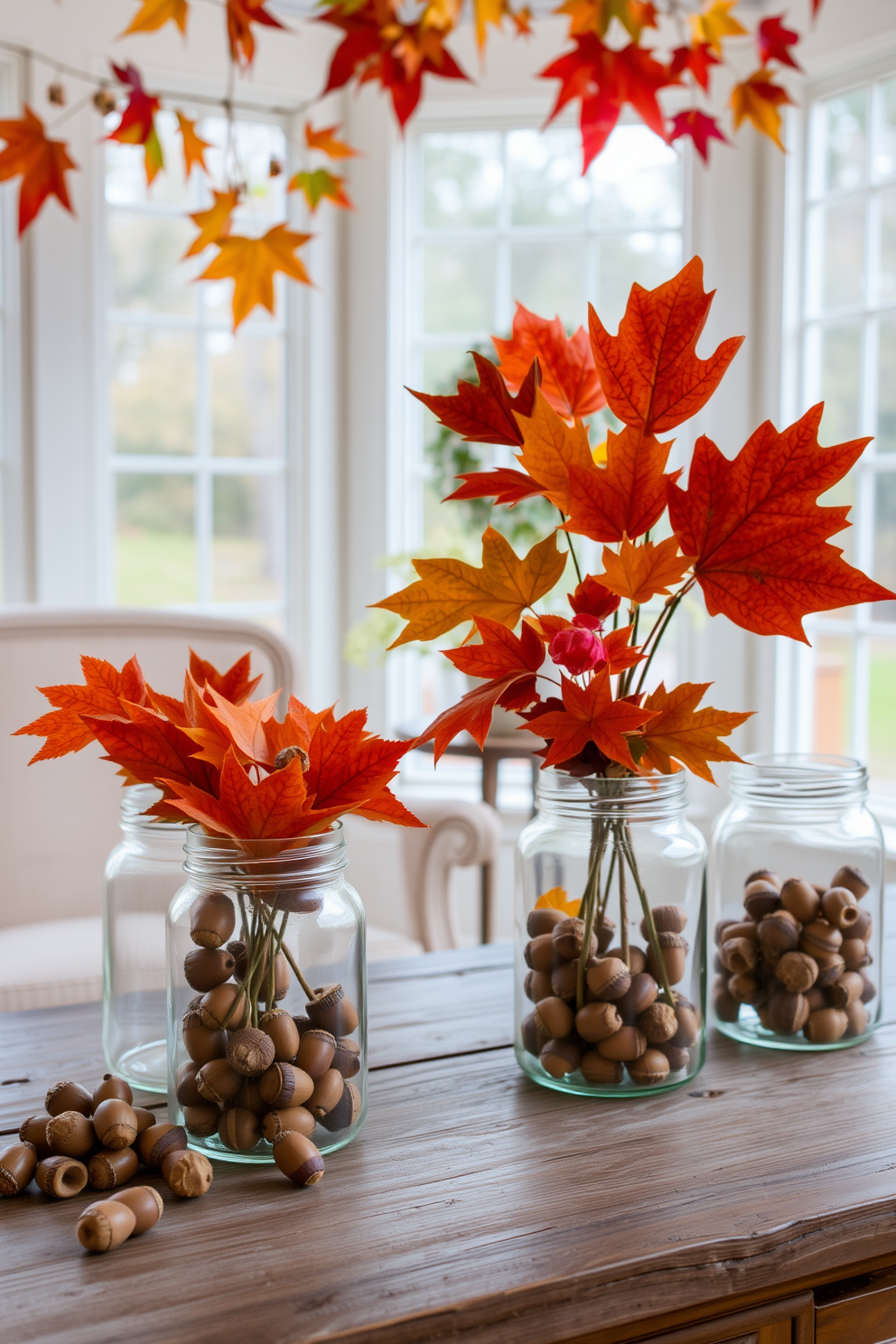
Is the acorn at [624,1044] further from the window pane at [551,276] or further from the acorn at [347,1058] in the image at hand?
the window pane at [551,276]

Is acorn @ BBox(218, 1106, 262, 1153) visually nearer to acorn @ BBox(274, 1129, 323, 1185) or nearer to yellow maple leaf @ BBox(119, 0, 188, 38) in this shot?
acorn @ BBox(274, 1129, 323, 1185)

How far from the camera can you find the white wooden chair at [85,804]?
1.79m

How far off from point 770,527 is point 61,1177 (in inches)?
21.8

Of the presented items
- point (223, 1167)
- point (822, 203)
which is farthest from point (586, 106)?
point (223, 1167)

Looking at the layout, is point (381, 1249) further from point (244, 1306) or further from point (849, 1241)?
point (849, 1241)

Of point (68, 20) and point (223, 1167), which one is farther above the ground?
point (68, 20)

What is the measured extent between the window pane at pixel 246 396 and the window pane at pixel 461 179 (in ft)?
1.83

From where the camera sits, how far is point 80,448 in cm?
271

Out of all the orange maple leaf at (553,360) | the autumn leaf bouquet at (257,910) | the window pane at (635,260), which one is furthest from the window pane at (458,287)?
the autumn leaf bouquet at (257,910)

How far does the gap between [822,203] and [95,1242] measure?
276cm

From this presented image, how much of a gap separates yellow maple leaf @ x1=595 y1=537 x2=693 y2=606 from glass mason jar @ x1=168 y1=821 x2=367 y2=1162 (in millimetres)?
229

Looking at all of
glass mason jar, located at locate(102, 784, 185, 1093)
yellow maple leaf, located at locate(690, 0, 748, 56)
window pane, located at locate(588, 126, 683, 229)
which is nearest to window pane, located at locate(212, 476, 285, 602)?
window pane, located at locate(588, 126, 683, 229)

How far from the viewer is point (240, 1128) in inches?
26.0

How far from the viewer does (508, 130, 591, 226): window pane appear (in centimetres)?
293
